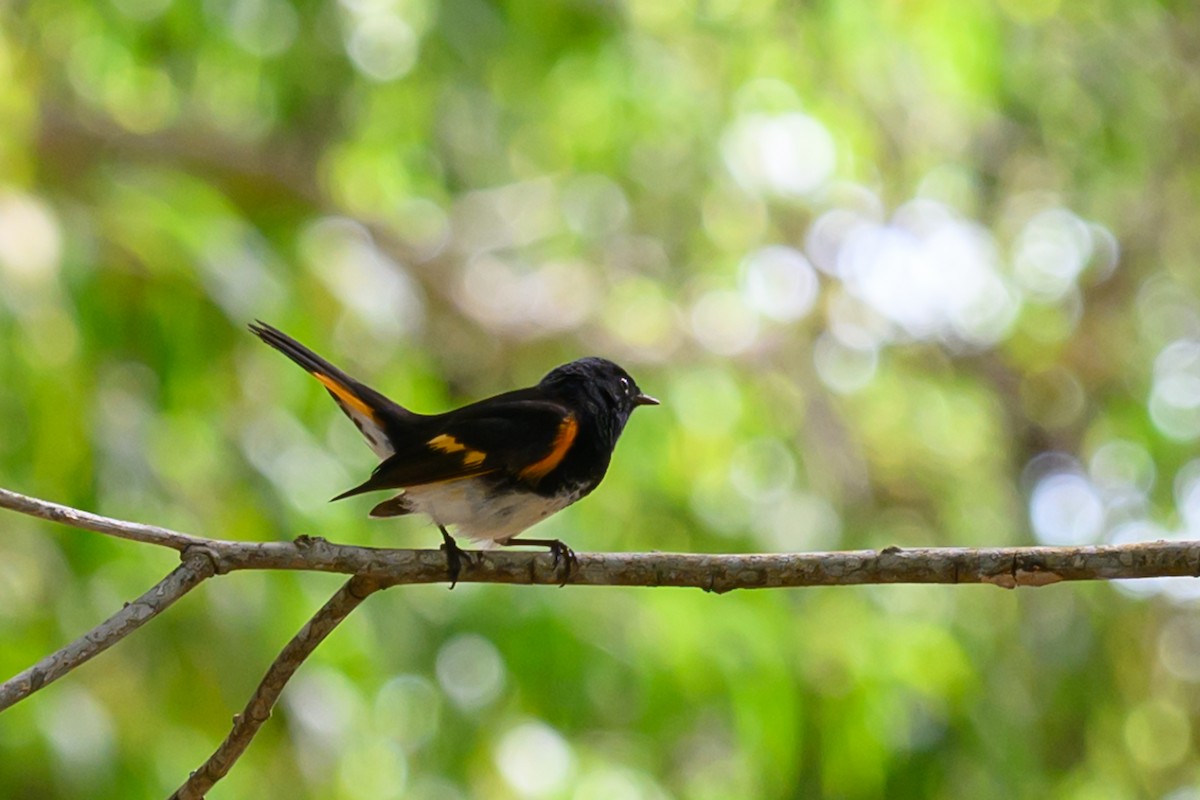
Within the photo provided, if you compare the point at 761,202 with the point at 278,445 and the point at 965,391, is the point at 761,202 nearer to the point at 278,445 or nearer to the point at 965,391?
the point at 965,391

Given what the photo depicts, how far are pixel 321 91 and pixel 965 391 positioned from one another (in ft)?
12.6

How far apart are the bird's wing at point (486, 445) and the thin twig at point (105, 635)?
0.77 m

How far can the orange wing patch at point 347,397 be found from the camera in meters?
2.69

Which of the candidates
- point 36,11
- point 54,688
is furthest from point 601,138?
point 54,688

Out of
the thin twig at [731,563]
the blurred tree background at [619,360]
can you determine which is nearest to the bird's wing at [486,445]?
the thin twig at [731,563]

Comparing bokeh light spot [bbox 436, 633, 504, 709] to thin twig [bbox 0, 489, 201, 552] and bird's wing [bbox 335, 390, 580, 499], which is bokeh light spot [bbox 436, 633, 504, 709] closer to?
bird's wing [bbox 335, 390, 580, 499]

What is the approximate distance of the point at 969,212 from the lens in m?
7.38

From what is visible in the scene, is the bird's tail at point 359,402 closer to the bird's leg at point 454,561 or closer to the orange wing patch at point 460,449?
the orange wing patch at point 460,449

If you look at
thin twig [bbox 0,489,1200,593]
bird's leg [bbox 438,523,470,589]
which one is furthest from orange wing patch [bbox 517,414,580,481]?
thin twig [bbox 0,489,1200,593]

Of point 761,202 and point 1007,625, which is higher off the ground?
point 761,202

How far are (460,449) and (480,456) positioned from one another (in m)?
0.05

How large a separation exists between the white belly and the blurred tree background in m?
1.39

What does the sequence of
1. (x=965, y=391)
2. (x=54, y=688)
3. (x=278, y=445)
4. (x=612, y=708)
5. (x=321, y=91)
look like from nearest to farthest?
1. (x=54, y=688)
2. (x=278, y=445)
3. (x=612, y=708)
4. (x=321, y=91)
5. (x=965, y=391)

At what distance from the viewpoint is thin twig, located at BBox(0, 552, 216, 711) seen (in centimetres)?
163
